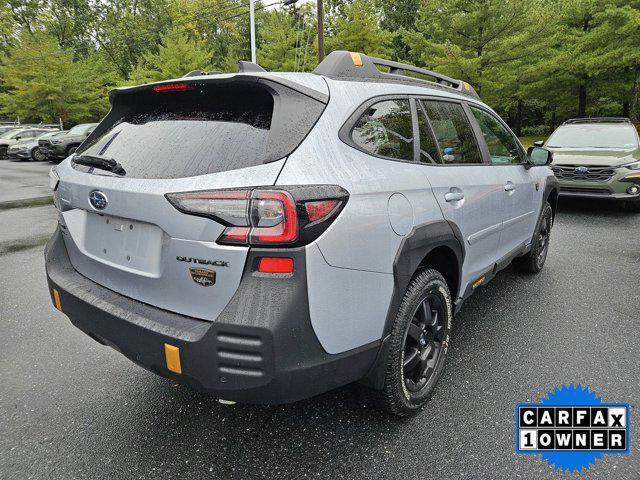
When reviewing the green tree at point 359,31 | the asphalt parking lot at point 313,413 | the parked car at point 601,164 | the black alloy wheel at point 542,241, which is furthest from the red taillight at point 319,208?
the green tree at point 359,31

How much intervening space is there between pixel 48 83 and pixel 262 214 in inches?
1429

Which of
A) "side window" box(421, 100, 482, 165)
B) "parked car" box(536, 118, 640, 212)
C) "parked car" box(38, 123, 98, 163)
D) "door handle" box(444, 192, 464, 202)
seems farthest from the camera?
"parked car" box(38, 123, 98, 163)

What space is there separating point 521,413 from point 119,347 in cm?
209

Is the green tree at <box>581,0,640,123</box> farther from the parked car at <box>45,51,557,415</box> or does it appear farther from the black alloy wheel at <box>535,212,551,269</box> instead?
the parked car at <box>45,51,557,415</box>

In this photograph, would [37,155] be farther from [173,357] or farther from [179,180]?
[173,357]

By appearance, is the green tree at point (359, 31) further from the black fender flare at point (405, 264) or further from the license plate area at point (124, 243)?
the license plate area at point (124, 243)

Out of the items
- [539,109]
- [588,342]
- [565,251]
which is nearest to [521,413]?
[588,342]

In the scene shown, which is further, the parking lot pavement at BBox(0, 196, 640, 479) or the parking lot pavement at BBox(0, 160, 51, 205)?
the parking lot pavement at BBox(0, 160, 51, 205)

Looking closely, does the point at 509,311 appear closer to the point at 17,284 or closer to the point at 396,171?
the point at 396,171

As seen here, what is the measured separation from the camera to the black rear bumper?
157cm

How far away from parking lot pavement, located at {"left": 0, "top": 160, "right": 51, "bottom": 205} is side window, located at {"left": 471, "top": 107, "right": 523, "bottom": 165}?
10499 mm

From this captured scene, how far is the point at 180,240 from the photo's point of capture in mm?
1682

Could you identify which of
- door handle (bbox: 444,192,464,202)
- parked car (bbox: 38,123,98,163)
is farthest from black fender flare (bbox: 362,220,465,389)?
parked car (bbox: 38,123,98,163)

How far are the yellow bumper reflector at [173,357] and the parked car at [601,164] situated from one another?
7.68 metres
